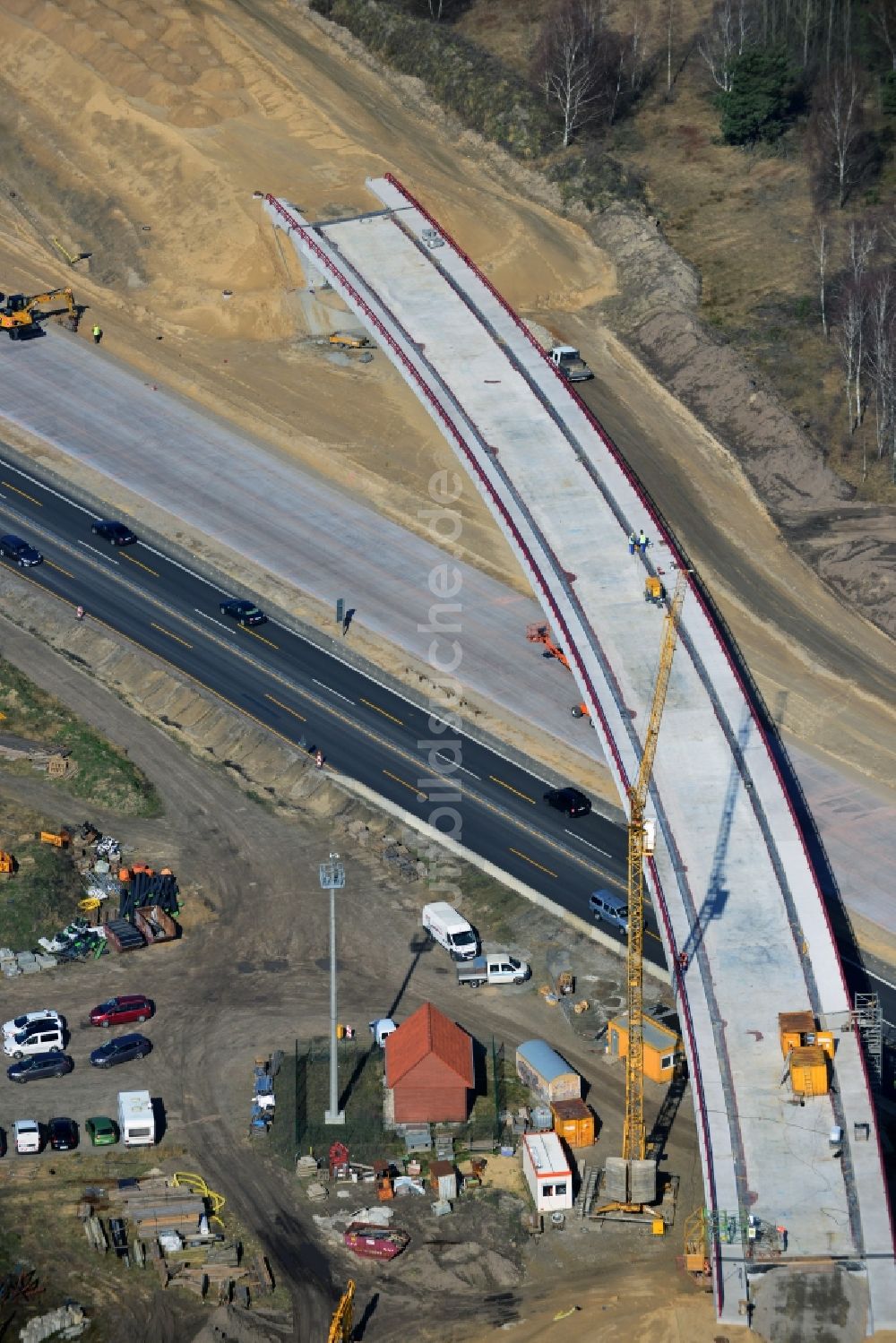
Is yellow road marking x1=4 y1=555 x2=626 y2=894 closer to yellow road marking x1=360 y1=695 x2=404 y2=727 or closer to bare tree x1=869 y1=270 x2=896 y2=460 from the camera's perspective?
yellow road marking x1=360 y1=695 x2=404 y2=727

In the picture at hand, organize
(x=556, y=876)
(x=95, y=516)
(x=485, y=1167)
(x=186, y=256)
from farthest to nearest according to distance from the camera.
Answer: (x=186, y=256) → (x=95, y=516) → (x=556, y=876) → (x=485, y=1167)

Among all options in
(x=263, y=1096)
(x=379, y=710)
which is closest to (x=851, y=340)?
(x=379, y=710)

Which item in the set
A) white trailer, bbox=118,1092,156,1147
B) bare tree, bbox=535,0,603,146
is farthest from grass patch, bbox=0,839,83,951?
bare tree, bbox=535,0,603,146

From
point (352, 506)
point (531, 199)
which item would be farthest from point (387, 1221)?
point (531, 199)

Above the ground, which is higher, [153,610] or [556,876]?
[153,610]

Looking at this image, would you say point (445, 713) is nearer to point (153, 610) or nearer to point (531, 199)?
point (153, 610)

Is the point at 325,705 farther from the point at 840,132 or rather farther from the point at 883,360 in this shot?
Result: the point at 840,132
